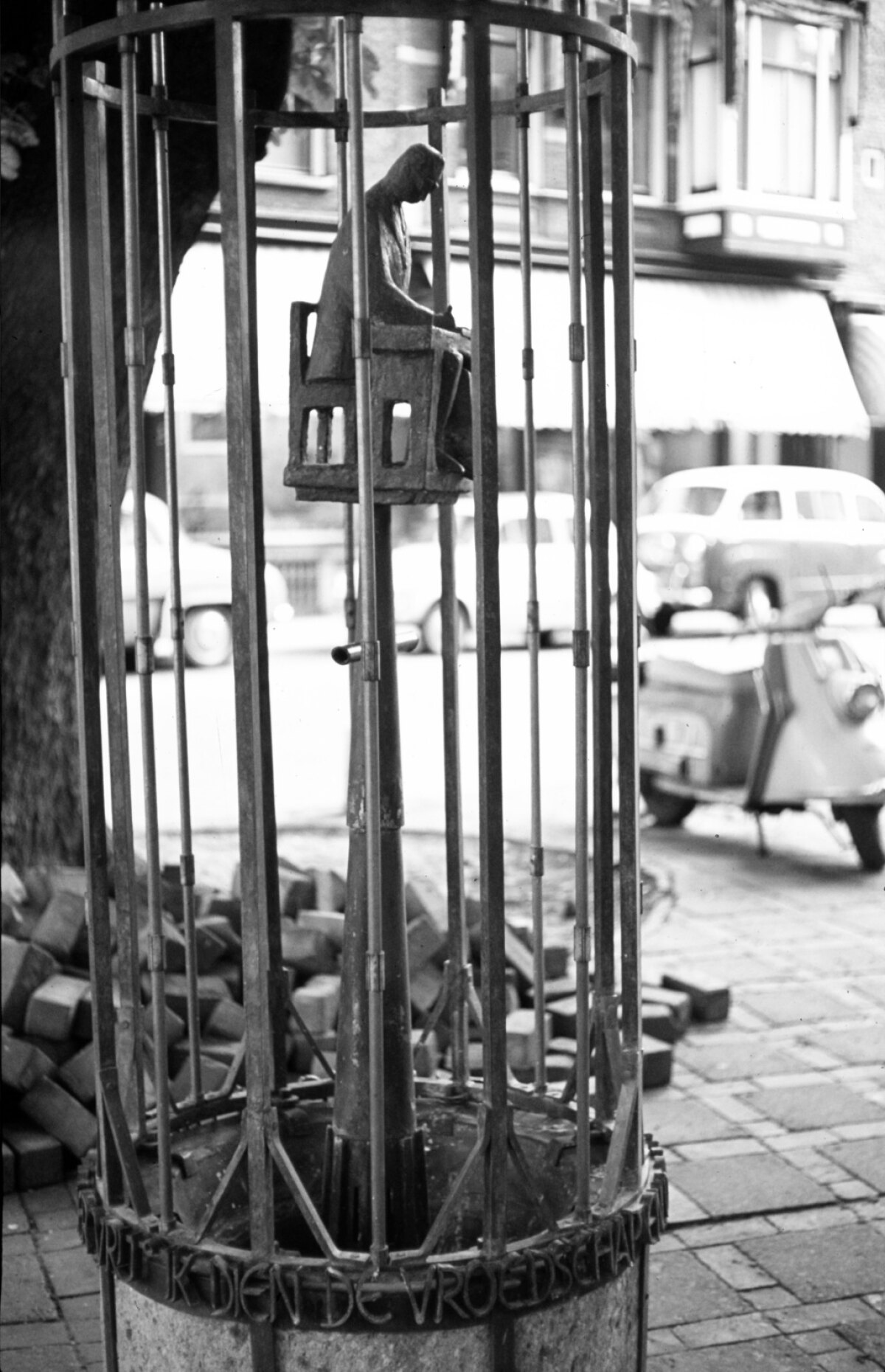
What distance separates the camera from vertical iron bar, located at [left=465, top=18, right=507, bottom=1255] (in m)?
1.87

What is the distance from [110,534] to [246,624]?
29cm

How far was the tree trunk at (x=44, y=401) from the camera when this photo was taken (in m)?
4.31

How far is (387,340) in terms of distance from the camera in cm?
209

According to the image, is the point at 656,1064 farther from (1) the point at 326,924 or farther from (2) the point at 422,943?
(1) the point at 326,924

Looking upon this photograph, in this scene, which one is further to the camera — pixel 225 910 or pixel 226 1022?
pixel 225 910

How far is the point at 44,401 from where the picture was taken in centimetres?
467

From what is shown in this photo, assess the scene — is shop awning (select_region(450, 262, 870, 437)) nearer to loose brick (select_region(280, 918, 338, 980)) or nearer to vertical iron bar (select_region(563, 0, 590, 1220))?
loose brick (select_region(280, 918, 338, 980))

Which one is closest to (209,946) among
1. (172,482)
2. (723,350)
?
(172,482)

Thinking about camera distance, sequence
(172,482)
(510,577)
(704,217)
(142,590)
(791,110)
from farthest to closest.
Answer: (510,577) → (704,217) → (791,110) → (172,482) → (142,590)

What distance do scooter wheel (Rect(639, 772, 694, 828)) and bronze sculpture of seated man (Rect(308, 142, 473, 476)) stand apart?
5.22 metres

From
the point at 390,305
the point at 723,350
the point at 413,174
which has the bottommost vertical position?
the point at 390,305

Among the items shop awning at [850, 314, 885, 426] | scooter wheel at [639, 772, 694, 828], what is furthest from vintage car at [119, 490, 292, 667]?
shop awning at [850, 314, 885, 426]

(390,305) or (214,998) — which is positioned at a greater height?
(390,305)

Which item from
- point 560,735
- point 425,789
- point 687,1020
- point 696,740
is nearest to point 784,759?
point 696,740
